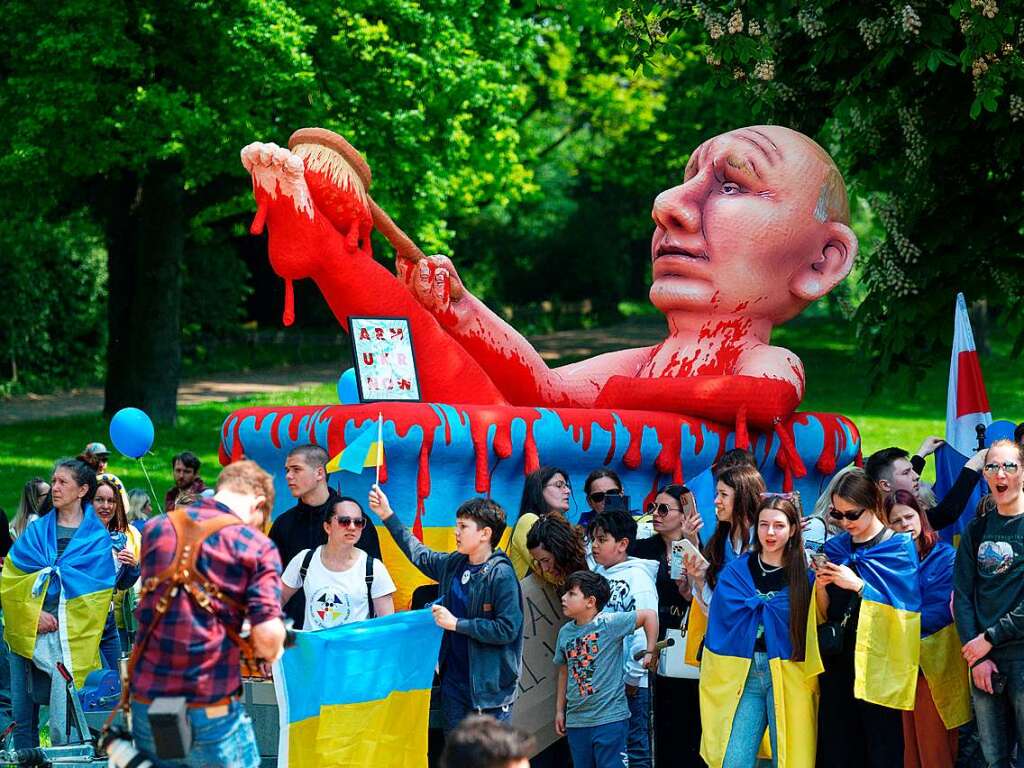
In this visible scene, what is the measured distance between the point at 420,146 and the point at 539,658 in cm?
1166

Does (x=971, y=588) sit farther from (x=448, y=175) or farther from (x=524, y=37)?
(x=524, y=37)

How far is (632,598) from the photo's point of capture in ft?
22.8

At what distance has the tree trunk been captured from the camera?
63.3 ft

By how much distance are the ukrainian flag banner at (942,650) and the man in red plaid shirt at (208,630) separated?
3092mm

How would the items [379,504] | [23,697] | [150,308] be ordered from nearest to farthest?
[379,504] → [23,697] → [150,308]

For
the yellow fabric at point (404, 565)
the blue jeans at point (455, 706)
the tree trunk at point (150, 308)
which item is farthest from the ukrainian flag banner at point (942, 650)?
the tree trunk at point (150, 308)

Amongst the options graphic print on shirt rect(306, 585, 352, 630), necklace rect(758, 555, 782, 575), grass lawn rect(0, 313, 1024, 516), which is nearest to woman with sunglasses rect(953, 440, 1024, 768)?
necklace rect(758, 555, 782, 575)

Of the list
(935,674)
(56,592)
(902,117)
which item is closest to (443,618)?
(935,674)

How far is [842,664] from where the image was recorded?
674cm

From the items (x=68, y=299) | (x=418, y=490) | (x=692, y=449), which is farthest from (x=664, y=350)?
(x=68, y=299)

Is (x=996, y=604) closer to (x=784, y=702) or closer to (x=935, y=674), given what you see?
(x=935, y=674)

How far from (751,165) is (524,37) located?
10717mm

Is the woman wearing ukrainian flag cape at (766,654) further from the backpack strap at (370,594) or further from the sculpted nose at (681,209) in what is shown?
the sculpted nose at (681,209)

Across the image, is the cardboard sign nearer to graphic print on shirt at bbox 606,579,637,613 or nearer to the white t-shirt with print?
graphic print on shirt at bbox 606,579,637,613
